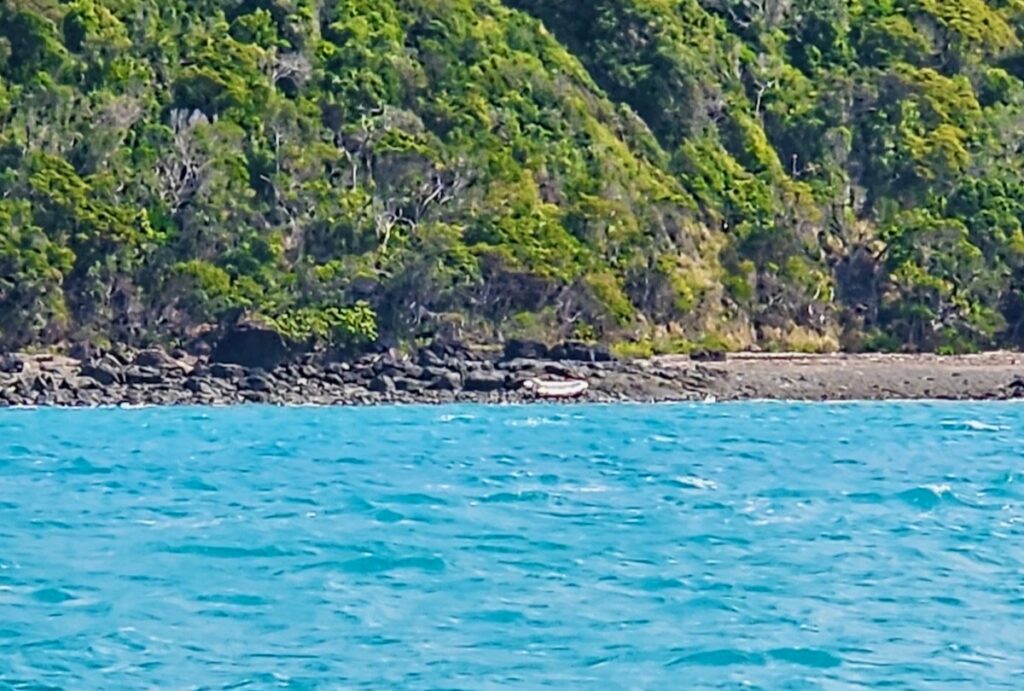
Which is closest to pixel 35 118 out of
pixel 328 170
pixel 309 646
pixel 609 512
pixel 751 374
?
pixel 328 170

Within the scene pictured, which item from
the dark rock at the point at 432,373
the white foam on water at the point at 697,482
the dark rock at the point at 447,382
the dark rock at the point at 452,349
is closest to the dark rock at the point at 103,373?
the dark rock at the point at 432,373

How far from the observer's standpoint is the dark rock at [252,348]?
46719mm

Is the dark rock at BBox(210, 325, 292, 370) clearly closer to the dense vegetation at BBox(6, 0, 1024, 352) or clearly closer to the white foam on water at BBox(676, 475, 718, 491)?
the dense vegetation at BBox(6, 0, 1024, 352)

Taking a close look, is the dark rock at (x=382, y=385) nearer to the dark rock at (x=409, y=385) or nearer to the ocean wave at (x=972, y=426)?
the dark rock at (x=409, y=385)

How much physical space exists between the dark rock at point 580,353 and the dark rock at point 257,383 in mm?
7612

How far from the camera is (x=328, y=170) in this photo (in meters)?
52.1

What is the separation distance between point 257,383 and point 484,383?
5.26 m

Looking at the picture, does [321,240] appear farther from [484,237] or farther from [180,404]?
[180,404]

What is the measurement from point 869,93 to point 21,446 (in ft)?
119

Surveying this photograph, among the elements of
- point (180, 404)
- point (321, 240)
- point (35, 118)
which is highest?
point (35, 118)

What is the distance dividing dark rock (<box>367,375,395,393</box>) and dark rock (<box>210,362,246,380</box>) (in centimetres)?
321

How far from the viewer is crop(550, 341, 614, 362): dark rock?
47.1m

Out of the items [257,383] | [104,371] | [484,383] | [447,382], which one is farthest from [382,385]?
[104,371]

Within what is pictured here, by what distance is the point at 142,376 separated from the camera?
43438 millimetres
